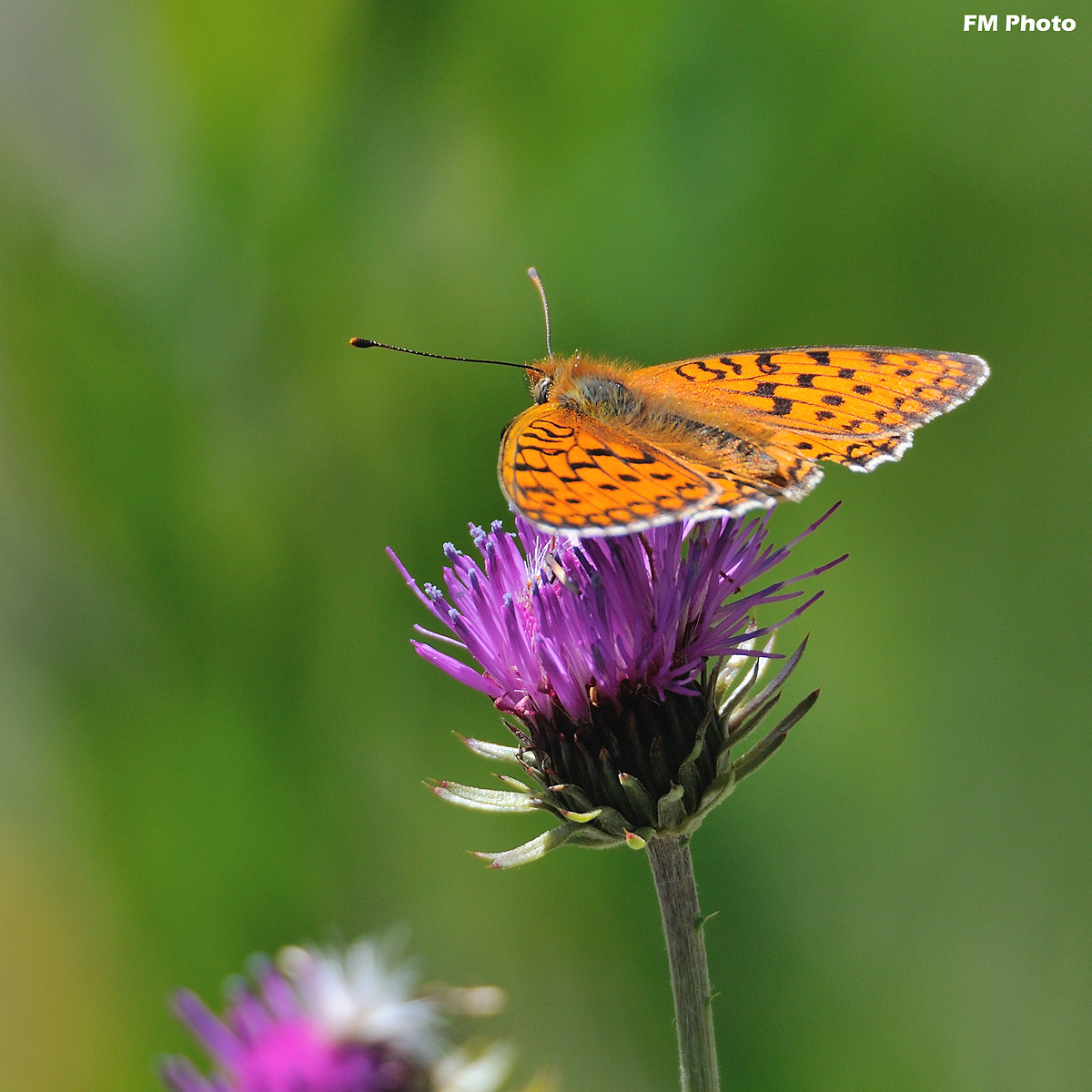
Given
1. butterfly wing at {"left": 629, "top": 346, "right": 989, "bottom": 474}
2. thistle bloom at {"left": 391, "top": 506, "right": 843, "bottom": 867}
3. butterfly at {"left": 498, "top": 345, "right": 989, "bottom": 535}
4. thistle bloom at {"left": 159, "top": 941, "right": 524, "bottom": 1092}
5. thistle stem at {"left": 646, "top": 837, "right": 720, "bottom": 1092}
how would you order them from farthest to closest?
butterfly wing at {"left": 629, "top": 346, "right": 989, "bottom": 474} → thistle bloom at {"left": 391, "top": 506, "right": 843, "bottom": 867} → butterfly at {"left": 498, "top": 345, "right": 989, "bottom": 535} → thistle stem at {"left": 646, "top": 837, "right": 720, "bottom": 1092} → thistle bloom at {"left": 159, "top": 941, "right": 524, "bottom": 1092}

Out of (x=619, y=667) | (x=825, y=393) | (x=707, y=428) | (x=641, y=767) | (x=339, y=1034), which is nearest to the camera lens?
(x=339, y=1034)

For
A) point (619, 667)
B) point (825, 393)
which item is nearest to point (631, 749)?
point (619, 667)

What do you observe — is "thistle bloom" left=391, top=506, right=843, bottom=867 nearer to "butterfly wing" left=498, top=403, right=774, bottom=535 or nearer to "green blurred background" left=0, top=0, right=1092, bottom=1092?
"butterfly wing" left=498, top=403, right=774, bottom=535

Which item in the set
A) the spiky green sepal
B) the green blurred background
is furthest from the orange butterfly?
the green blurred background

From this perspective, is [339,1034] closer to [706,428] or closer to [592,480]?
[592,480]

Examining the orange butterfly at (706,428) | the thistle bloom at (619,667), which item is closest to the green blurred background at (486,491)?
the orange butterfly at (706,428)

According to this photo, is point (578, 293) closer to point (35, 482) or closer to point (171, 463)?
point (171, 463)
